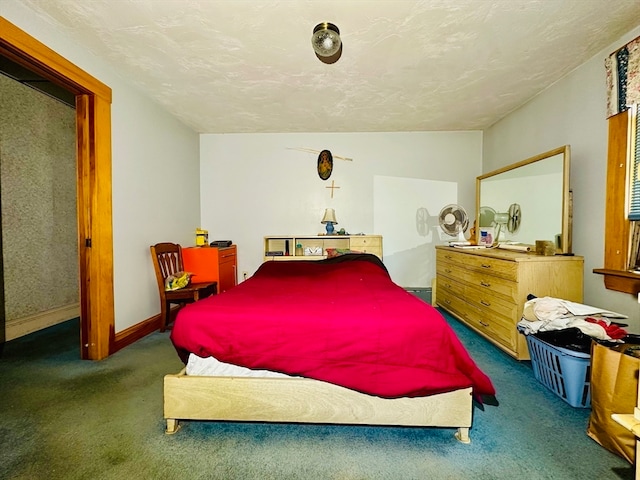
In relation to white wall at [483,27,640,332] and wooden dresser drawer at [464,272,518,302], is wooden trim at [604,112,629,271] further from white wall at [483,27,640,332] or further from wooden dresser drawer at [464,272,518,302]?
wooden dresser drawer at [464,272,518,302]

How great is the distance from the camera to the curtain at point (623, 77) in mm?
1959

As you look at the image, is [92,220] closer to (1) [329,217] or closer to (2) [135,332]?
(2) [135,332]

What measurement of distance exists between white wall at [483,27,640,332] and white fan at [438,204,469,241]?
3.31 ft

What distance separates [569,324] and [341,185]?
3055mm

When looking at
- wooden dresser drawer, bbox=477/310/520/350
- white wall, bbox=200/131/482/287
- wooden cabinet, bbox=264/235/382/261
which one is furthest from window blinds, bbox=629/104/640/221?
wooden cabinet, bbox=264/235/382/261

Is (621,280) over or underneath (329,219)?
underneath

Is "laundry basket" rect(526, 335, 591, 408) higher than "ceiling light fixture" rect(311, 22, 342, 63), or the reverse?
"ceiling light fixture" rect(311, 22, 342, 63)

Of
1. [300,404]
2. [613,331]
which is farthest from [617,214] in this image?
[300,404]

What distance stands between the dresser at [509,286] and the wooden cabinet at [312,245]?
1299mm

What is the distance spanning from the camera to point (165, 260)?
327 cm

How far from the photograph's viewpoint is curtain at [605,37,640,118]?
1.96m

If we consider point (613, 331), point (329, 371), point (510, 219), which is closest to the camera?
point (329, 371)

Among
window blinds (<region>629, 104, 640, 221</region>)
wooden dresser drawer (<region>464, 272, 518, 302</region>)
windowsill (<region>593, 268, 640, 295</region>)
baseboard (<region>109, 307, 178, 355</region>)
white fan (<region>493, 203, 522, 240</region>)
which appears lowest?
baseboard (<region>109, 307, 178, 355</region>)

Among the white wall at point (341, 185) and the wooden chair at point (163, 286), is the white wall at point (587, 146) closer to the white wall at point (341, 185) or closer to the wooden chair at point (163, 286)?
the white wall at point (341, 185)
